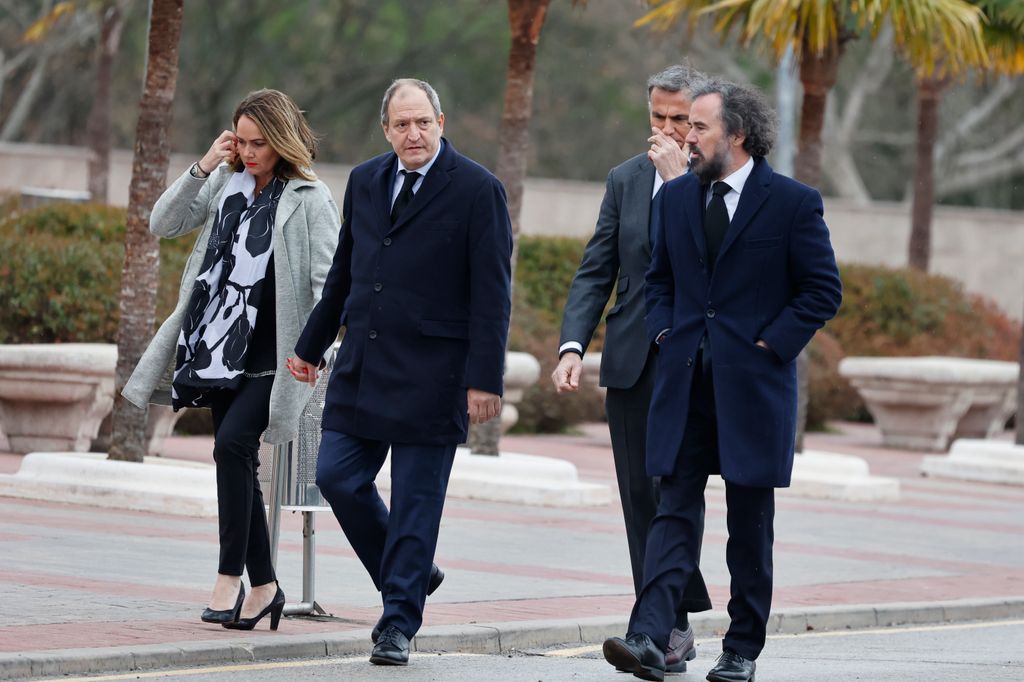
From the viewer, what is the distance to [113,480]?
36.1 ft

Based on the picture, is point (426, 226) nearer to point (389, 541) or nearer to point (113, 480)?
point (389, 541)

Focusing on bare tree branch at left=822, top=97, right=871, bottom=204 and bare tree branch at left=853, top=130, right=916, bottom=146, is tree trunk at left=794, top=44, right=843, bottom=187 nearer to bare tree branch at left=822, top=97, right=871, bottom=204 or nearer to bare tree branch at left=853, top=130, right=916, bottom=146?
bare tree branch at left=822, top=97, right=871, bottom=204

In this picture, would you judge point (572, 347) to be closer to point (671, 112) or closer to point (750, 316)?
point (750, 316)

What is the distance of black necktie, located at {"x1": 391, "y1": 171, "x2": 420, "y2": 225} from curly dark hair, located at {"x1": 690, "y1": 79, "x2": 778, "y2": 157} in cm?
101

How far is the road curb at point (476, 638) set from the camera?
20.4 feet

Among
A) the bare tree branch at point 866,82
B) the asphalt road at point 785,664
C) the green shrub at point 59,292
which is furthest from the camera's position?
the bare tree branch at point 866,82

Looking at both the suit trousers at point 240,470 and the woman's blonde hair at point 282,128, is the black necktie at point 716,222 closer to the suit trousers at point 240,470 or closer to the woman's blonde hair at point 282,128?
the woman's blonde hair at point 282,128

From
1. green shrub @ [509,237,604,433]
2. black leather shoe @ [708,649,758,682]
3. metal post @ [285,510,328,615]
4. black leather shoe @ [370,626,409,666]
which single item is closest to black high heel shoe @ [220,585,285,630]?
metal post @ [285,510,328,615]

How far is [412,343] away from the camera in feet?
21.7

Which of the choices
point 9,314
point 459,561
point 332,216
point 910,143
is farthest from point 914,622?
point 910,143

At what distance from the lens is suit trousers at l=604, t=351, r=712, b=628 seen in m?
6.79

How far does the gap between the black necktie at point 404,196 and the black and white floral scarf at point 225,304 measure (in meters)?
0.56

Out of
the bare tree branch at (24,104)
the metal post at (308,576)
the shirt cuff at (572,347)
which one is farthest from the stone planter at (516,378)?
the bare tree branch at (24,104)

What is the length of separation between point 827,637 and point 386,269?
2.91 meters
